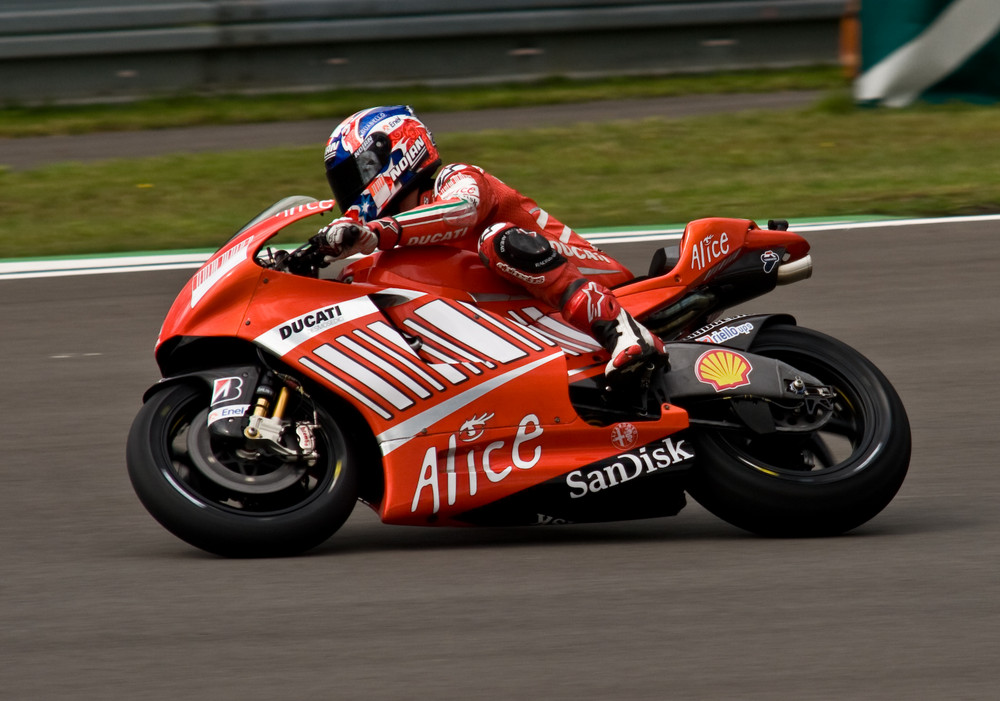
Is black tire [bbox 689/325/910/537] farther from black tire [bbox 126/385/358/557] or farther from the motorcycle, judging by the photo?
black tire [bbox 126/385/358/557]

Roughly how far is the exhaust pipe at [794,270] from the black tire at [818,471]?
304 millimetres

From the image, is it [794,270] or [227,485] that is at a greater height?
[794,270]

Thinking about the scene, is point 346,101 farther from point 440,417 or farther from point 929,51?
point 440,417

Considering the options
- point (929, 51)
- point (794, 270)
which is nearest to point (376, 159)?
point (794, 270)

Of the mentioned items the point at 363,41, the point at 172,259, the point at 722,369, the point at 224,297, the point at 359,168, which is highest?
the point at 359,168

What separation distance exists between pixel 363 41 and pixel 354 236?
11.2 metres

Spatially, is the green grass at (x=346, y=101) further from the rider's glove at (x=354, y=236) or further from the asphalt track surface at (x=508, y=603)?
the rider's glove at (x=354, y=236)

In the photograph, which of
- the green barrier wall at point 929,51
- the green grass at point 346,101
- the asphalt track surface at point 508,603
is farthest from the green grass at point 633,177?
the asphalt track surface at point 508,603

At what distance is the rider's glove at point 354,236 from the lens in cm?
446

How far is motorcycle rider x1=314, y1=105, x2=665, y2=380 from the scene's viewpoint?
471 cm

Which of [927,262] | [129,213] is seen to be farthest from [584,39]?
[927,262]

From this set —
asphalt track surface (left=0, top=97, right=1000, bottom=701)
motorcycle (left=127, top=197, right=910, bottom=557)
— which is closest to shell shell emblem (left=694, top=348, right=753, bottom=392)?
motorcycle (left=127, top=197, right=910, bottom=557)

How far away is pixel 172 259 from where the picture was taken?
9445 millimetres

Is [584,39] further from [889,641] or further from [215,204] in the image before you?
[889,641]
